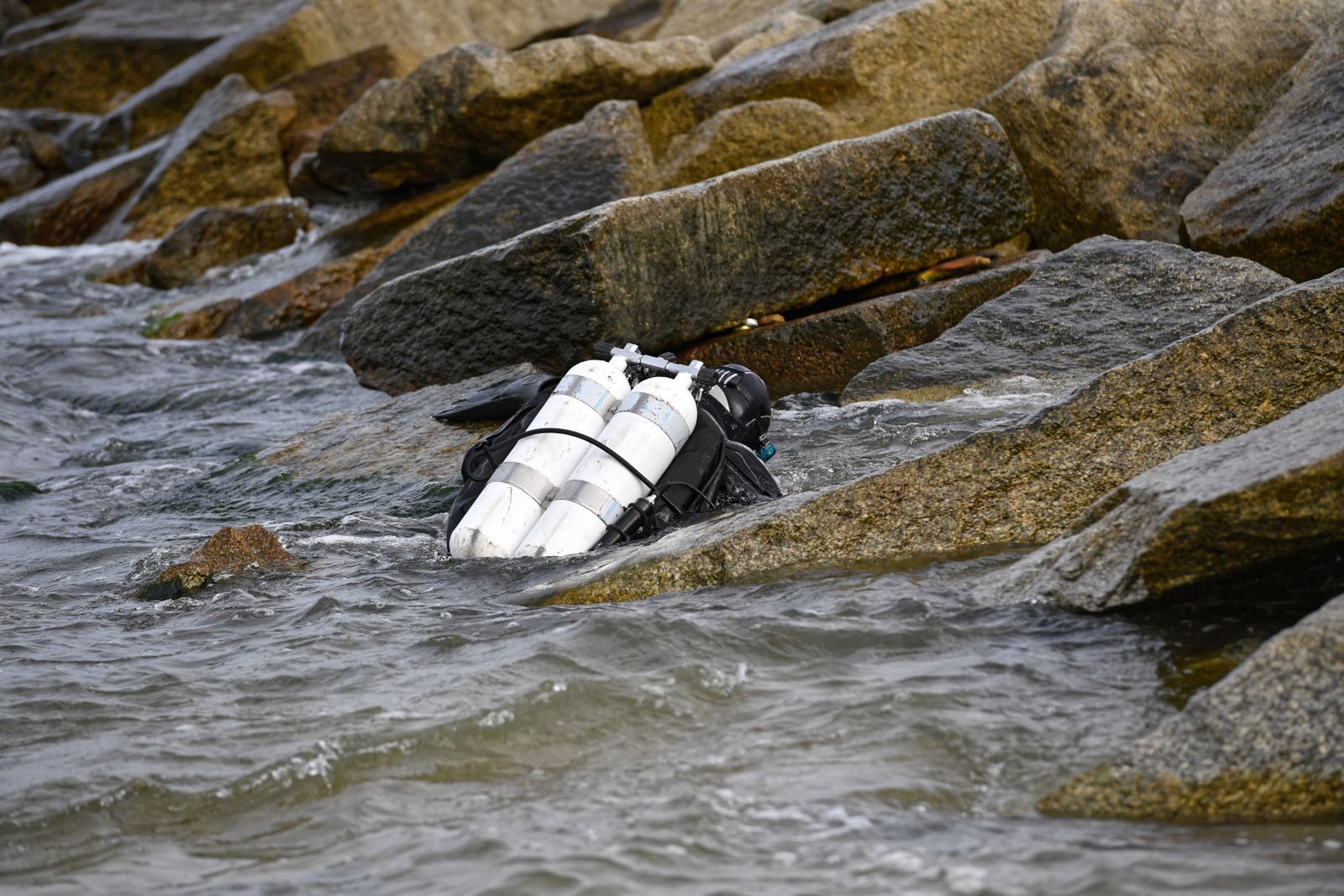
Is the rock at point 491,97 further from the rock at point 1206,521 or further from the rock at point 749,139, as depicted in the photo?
the rock at point 1206,521

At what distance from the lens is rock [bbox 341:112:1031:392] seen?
8.32 meters

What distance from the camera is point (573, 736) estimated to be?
391 centimetres

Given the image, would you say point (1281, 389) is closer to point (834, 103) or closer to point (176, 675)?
point (176, 675)

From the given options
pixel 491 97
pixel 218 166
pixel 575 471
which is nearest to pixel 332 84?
pixel 218 166

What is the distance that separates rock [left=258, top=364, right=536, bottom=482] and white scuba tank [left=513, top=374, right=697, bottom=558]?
4.87ft

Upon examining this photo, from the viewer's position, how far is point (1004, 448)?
524 centimetres

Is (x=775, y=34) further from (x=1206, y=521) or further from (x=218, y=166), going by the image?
(x=1206, y=521)

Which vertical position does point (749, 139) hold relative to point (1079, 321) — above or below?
above

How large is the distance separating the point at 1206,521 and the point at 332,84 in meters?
16.9

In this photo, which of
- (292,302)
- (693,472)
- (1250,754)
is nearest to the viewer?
(1250,754)

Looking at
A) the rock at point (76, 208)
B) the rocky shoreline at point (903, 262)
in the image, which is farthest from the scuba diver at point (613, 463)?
the rock at point (76, 208)

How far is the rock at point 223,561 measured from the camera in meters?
5.84

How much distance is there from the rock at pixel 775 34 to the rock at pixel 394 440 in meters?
6.39

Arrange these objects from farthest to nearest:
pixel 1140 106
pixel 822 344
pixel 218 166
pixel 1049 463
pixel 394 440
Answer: pixel 218 166 < pixel 1140 106 < pixel 822 344 < pixel 394 440 < pixel 1049 463
